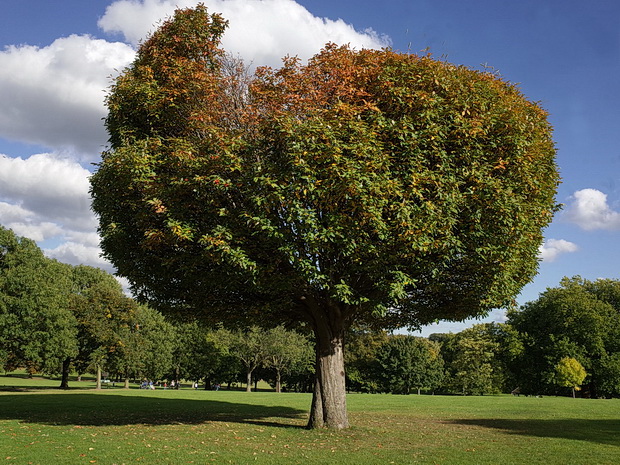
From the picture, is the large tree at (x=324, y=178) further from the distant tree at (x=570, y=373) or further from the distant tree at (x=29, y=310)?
the distant tree at (x=570, y=373)

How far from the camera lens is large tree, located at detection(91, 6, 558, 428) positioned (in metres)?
14.9

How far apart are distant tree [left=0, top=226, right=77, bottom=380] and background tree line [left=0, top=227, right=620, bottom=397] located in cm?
10

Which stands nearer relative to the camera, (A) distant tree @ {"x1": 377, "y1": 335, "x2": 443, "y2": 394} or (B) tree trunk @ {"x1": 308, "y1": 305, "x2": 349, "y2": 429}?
(B) tree trunk @ {"x1": 308, "y1": 305, "x2": 349, "y2": 429}

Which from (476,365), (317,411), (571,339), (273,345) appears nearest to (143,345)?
(273,345)

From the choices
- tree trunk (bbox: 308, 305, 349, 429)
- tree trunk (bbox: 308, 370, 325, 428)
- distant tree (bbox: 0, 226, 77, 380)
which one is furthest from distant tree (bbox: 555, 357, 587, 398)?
distant tree (bbox: 0, 226, 77, 380)

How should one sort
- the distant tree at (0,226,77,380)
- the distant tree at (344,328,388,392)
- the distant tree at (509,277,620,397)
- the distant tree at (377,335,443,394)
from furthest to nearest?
the distant tree at (344,328,388,392), the distant tree at (377,335,443,394), the distant tree at (509,277,620,397), the distant tree at (0,226,77,380)

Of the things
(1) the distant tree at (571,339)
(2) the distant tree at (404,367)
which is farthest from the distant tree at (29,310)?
(1) the distant tree at (571,339)

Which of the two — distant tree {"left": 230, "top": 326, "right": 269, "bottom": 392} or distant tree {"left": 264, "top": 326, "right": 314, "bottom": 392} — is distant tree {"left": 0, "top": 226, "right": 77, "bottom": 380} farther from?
distant tree {"left": 264, "top": 326, "right": 314, "bottom": 392}

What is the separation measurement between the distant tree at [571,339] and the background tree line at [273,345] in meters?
0.14

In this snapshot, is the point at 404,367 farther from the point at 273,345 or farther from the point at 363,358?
the point at 273,345

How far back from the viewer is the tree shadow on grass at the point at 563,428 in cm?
1914

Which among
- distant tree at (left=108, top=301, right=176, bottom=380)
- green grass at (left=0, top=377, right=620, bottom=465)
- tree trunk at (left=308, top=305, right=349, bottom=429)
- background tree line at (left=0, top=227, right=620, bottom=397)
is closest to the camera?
green grass at (left=0, top=377, right=620, bottom=465)

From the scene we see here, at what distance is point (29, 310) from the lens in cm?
4747

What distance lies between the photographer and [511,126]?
16.7 metres
